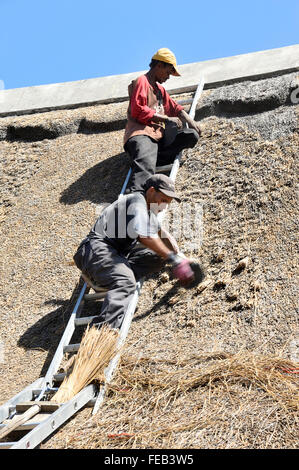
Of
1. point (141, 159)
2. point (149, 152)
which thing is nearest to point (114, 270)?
point (141, 159)

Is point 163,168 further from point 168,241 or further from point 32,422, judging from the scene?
point 32,422

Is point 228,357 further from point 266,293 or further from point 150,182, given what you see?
point 150,182

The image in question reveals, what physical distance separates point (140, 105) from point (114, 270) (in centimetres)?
178

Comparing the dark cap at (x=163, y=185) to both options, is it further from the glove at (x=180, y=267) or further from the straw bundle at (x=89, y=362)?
the straw bundle at (x=89, y=362)

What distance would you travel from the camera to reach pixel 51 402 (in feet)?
9.46

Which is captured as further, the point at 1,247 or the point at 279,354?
the point at 1,247

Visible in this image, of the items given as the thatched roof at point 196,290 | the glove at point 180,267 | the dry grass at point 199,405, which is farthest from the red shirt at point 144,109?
the dry grass at point 199,405

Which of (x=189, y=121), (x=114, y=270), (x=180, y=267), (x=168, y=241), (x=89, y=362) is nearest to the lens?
(x=89, y=362)

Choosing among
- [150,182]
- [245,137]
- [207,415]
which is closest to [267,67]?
[245,137]

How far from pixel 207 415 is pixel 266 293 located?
1.00 m

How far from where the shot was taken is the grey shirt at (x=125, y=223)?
3537 mm

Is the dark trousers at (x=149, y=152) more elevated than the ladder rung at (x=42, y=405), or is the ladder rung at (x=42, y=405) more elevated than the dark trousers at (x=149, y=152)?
the dark trousers at (x=149, y=152)

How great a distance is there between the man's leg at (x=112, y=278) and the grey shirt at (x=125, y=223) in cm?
8
